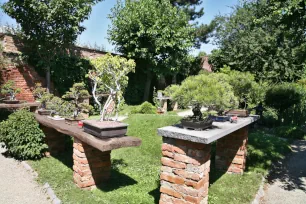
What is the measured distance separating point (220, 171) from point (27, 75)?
7765 mm

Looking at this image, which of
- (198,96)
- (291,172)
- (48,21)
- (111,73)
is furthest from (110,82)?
(48,21)

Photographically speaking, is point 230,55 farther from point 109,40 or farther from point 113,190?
point 113,190

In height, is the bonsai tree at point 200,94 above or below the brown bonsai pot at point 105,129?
above

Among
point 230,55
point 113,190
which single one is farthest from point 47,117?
point 230,55

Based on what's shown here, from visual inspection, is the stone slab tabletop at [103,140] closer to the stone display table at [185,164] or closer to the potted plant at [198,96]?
the stone display table at [185,164]

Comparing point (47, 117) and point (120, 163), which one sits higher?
point (47, 117)

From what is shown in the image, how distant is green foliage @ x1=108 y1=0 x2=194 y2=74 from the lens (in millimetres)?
10734

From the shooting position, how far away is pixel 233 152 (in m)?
4.62

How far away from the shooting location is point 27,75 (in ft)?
29.6

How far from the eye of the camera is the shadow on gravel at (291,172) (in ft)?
Result: 15.2

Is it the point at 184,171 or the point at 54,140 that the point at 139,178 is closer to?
the point at 184,171

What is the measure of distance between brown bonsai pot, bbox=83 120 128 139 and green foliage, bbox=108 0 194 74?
7.85 m

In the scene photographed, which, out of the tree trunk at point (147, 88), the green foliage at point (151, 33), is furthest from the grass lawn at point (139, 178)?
the tree trunk at point (147, 88)

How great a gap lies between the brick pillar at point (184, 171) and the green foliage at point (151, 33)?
8487 mm
